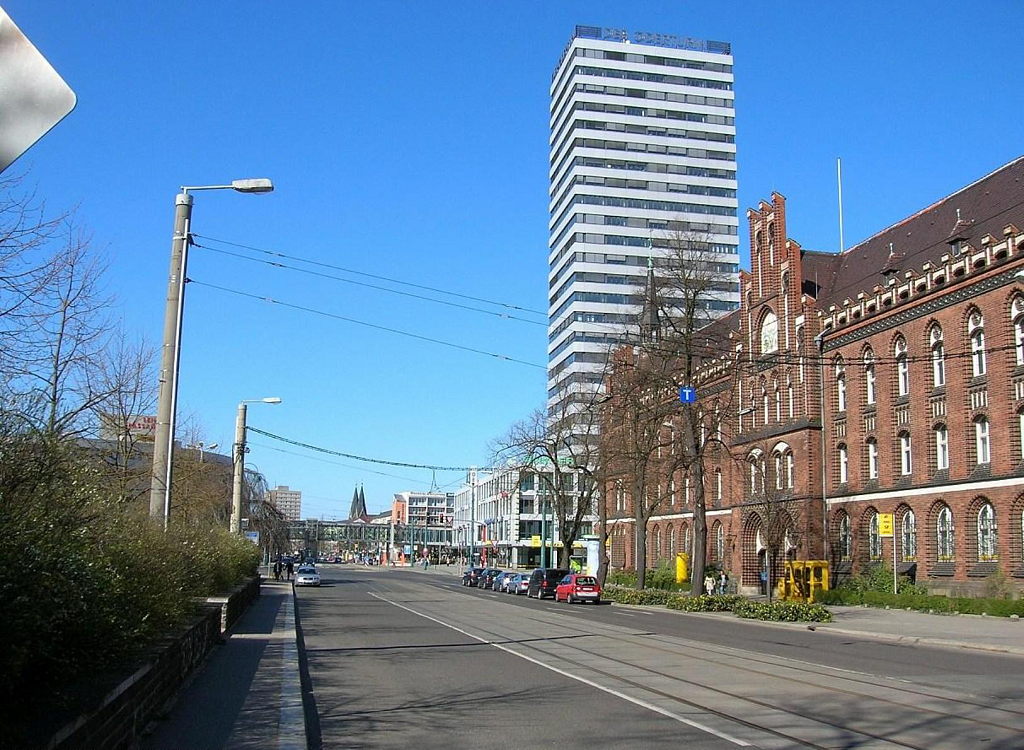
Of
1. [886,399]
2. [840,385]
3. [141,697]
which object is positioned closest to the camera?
[141,697]

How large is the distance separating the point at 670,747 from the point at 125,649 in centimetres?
497

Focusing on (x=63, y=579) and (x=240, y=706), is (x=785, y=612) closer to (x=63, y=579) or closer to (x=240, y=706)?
(x=240, y=706)

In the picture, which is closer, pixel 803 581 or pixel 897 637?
pixel 897 637

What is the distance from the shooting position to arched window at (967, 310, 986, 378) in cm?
3903

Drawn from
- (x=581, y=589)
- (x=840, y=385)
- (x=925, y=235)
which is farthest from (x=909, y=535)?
(x=581, y=589)

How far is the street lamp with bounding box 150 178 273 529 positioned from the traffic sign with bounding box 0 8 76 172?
13356mm

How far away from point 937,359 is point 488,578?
38.8 metres

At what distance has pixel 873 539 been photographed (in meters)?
46.0

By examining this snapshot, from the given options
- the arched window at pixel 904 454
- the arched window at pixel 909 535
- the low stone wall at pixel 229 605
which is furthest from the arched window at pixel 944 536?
the low stone wall at pixel 229 605

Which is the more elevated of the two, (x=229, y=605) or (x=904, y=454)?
(x=904, y=454)

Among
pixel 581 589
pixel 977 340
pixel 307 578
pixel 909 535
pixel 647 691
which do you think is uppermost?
pixel 977 340

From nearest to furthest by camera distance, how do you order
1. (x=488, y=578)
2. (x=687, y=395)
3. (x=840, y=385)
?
1. (x=687, y=395)
2. (x=840, y=385)
3. (x=488, y=578)

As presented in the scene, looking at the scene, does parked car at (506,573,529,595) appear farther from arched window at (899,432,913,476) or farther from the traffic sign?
the traffic sign

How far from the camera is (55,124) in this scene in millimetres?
3605
